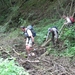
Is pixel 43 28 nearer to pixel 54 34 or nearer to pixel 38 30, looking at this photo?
pixel 38 30

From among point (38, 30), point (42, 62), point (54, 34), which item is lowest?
point (42, 62)

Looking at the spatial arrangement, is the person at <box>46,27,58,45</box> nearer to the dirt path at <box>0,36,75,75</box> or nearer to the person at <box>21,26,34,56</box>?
the dirt path at <box>0,36,75,75</box>

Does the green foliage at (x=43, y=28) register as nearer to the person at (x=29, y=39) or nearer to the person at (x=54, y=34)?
the person at (x=54, y=34)

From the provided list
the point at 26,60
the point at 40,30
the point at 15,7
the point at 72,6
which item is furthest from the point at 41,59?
the point at 15,7

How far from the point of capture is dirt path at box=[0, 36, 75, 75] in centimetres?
1120

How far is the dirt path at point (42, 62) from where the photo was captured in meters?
11.2

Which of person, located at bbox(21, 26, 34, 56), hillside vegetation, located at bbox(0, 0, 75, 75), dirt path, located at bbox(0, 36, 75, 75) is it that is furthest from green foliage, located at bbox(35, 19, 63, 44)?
person, located at bbox(21, 26, 34, 56)

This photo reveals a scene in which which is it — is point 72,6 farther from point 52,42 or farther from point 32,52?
point 32,52

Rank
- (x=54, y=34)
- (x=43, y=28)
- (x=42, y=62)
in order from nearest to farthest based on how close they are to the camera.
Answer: (x=42, y=62) → (x=54, y=34) → (x=43, y=28)

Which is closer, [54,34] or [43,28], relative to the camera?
[54,34]

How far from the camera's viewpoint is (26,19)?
19844 millimetres

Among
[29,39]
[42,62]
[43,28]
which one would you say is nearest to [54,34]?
[29,39]

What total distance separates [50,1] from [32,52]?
8347mm

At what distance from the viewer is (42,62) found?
12195mm
